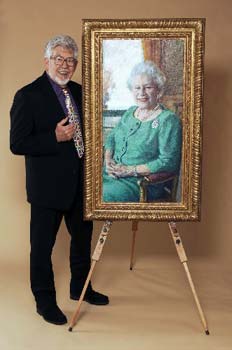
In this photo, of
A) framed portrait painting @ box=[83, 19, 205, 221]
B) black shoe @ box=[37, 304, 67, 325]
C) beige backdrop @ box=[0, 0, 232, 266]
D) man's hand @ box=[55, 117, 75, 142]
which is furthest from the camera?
beige backdrop @ box=[0, 0, 232, 266]

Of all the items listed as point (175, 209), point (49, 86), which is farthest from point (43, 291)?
point (49, 86)

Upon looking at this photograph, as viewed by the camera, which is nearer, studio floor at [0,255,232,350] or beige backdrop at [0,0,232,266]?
studio floor at [0,255,232,350]

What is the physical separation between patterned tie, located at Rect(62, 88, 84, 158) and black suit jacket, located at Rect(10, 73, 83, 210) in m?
0.04

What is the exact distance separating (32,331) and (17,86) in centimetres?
171

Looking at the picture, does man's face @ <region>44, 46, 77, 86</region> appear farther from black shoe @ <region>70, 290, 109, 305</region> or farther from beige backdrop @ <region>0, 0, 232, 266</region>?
black shoe @ <region>70, 290, 109, 305</region>

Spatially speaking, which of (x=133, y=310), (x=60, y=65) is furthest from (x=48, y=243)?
(x=60, y=65)

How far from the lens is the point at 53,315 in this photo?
2.93 meters

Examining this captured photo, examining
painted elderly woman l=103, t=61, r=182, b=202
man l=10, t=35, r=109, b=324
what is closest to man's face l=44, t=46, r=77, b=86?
man l=10, t=35, r=109, b=324

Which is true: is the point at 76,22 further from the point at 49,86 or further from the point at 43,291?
the point at 43,291

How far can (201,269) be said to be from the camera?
3900 mm

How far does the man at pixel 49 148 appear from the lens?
9.20ft

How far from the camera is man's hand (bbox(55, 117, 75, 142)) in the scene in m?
2.80
